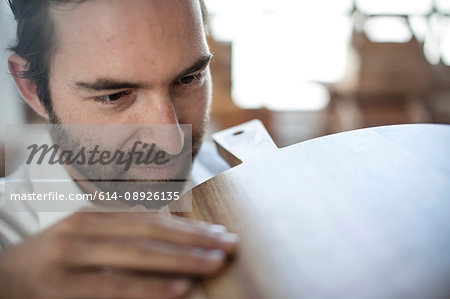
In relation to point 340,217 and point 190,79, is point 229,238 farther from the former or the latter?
point 190,79

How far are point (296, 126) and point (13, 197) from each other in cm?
316

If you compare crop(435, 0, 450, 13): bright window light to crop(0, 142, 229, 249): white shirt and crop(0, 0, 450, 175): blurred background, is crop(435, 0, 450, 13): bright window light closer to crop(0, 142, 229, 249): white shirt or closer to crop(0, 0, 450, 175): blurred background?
crop(0, 0, 450, 175): blurred background

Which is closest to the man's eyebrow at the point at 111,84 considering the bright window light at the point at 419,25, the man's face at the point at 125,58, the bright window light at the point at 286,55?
Answer: the man's face at the point at 125,58

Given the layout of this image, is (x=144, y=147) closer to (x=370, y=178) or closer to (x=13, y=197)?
(x=13, y=197)

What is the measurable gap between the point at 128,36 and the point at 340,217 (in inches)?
20.7

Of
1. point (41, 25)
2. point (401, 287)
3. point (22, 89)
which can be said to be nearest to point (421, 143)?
point (401, 287)

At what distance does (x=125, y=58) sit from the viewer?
76cm

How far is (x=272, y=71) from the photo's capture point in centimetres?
398

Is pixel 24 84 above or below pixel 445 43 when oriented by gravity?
above

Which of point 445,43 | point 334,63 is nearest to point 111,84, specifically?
point 334,63

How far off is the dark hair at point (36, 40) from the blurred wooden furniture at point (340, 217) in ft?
1.93

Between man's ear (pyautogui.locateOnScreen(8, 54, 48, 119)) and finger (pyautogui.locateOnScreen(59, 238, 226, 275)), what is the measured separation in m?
0.75

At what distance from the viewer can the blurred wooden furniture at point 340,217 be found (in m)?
0.38

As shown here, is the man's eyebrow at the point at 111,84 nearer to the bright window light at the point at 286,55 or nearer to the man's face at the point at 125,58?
the man's face at the point at 125,58
